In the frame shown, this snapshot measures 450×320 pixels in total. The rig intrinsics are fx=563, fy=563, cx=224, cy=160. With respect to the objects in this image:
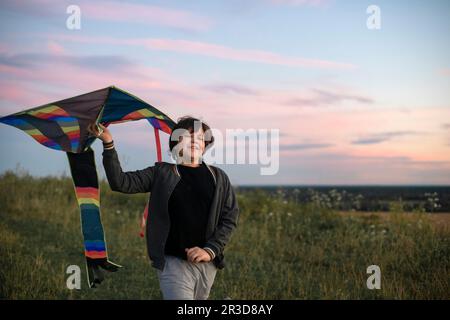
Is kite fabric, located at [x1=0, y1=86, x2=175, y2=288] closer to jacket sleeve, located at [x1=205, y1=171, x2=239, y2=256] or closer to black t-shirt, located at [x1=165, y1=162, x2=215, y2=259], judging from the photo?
black t-shirt, located at [x1=165, y1=162, x2=215, y2=259]

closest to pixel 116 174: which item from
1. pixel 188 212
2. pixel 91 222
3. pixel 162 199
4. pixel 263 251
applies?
pixel 162 199

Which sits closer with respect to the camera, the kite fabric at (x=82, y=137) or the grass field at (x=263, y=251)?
A: the kite fabric at (x=82, y=137)

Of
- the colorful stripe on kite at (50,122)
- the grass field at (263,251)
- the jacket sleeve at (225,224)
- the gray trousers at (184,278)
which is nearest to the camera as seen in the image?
the gray trousers at (184,278)

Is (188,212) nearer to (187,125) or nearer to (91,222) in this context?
(187,125)

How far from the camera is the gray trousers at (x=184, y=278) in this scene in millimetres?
3338

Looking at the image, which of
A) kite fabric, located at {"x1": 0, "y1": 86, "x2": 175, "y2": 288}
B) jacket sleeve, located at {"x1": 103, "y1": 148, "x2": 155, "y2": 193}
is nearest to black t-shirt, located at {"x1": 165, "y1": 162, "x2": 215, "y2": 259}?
jacket sleeve, located at {"x1": 103, "y1": 148, "x2": 155, "y2": 193}

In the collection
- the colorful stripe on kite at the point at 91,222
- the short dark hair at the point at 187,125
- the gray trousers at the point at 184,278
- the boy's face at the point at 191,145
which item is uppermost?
the short dark hair at the point at 187,125

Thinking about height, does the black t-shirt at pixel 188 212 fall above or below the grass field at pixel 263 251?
above

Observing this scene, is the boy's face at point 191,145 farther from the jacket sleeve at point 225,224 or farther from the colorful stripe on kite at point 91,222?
the colorful stripe on kite at point 91,222

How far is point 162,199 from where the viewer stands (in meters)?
3.44

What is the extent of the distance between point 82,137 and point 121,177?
73 centimetres

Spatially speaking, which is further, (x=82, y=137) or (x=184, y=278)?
(x=82, y=137)

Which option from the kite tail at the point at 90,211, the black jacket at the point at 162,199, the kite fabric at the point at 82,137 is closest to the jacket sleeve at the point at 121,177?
the black jacket at the point at 162,199

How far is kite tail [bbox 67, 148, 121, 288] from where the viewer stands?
4.01 metres
